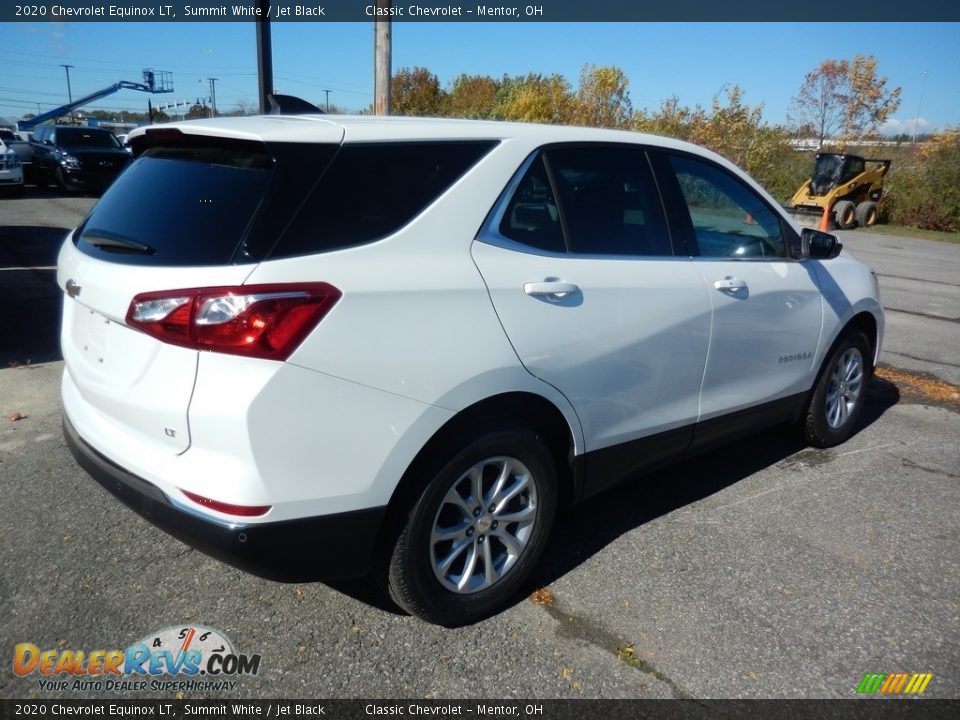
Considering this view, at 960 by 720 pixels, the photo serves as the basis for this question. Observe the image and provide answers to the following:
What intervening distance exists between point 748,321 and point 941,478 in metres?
1.79

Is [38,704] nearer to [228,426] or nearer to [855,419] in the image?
[228,426]

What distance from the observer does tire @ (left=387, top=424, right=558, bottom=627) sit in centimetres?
272

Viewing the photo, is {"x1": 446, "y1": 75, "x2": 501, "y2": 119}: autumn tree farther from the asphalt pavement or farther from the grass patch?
the asphalt pavement

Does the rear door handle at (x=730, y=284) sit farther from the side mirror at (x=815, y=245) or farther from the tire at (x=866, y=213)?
the tire at (x=866, y=213)

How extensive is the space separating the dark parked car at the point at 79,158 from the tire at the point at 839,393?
18635 mm

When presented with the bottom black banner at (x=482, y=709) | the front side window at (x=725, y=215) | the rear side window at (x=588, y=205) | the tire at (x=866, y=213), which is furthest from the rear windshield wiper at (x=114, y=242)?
the tire at (x=866, y=213)

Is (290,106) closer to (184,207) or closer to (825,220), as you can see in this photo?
(184,207)

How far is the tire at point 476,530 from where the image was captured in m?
2.72

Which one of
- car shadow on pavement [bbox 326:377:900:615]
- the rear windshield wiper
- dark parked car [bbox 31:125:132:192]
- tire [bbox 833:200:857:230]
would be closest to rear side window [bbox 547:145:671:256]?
car shadow on pavement [bbox 326:377:900:615]

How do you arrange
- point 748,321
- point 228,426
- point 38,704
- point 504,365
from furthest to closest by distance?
point 748,321 → point 504,365 → point 38,704 → point 228,426

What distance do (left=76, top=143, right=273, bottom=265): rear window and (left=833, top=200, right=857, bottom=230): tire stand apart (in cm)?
2377

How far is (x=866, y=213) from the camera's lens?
78.4 feet

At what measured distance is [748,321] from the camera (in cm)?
393

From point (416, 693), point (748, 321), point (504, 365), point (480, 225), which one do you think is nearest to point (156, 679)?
point (416, 693)
